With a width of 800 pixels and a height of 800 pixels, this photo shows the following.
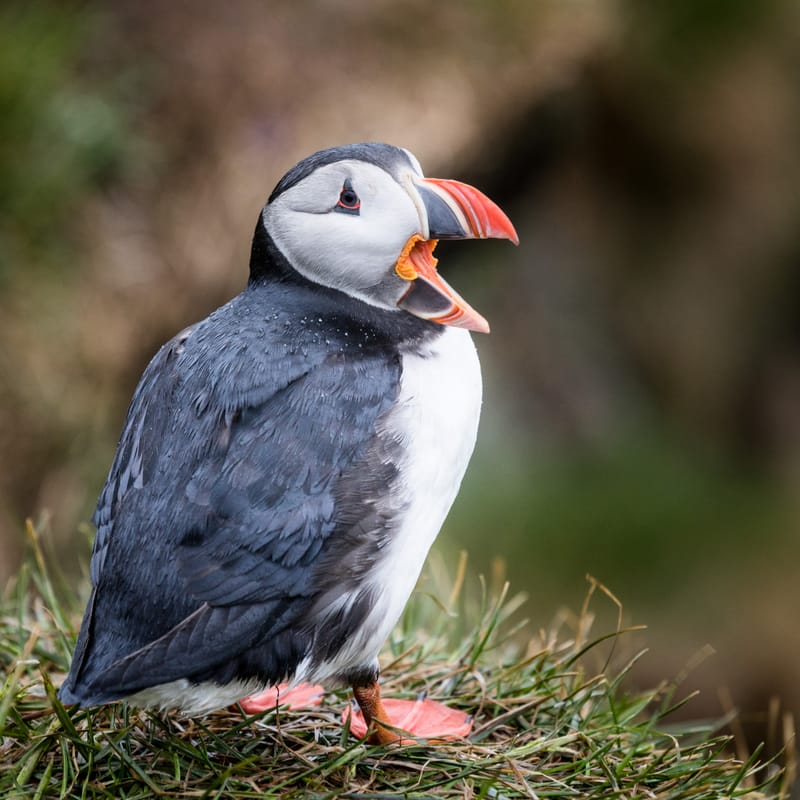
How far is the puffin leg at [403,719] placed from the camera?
2609 mm

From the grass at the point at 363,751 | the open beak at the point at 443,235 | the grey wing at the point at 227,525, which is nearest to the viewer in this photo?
the grey wing at the point at 227,525

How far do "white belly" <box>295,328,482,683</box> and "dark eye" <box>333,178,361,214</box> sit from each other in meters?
0.35

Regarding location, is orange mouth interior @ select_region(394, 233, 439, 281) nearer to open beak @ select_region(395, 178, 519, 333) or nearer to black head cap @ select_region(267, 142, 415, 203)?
open beak @ select_region(395, 178, 519, 333)

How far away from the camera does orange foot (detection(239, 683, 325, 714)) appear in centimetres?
285

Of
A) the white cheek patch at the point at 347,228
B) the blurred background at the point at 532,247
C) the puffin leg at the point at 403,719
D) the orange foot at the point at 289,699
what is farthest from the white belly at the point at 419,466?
the blurred background at the point at 532,247

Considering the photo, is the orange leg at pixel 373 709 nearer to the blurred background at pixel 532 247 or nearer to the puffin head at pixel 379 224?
the puffin head at pixel 379 224

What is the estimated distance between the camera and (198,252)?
209 inches

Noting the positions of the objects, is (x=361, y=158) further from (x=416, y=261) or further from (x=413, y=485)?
(x=413, y=485)

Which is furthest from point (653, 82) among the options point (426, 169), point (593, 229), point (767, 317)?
point (426, 169)

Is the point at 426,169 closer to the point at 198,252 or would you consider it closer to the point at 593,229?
the point at 198,252

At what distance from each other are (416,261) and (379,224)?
0.50 feet

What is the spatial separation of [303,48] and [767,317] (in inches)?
154

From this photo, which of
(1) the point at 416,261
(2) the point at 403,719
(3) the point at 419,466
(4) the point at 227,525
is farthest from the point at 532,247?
(4) the point at 227,525

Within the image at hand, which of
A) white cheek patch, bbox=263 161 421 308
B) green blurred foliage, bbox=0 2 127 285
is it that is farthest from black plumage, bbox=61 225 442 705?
green blurred foliage, bbox=0 2 127 285
